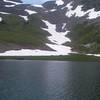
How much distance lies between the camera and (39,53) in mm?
177000

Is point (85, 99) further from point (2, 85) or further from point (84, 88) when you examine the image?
point (2, 85)

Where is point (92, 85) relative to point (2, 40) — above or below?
below

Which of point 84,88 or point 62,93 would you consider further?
point 84,88

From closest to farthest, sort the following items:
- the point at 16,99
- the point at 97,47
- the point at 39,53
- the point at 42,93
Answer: the point at 16,99
the point at 42,93
the point at 39,53
the point at 97,47

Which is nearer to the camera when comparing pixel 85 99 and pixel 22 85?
pixel 85 99

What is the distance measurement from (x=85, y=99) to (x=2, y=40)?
15165 cm

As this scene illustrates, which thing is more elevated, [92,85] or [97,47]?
[97,47]

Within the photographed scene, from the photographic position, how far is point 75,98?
176 ft

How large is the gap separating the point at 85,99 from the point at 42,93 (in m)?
9.74

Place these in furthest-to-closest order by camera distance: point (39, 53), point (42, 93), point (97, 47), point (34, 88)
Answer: point (97, 47), point (39, 53), point (34, 88), point (42, 93)

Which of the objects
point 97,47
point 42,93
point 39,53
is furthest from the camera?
point 97,47

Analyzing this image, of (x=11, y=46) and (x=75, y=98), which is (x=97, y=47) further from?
(x=75, y=98)

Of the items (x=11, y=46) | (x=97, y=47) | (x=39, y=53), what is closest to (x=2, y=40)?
(x=11, y=46)

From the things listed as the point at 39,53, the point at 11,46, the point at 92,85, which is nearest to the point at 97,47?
the point at 39,53
